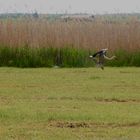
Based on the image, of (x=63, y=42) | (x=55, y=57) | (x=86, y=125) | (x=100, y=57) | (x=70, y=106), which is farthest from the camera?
(x=63, y=42)

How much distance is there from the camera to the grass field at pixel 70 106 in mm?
8016

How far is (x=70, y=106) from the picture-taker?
398 inches

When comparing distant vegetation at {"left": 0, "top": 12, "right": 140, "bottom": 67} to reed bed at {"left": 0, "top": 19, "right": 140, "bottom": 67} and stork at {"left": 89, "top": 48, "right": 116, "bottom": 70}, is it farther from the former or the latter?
stork at {"left": 89, "top": 48, "right": 116, "bottom": 70}

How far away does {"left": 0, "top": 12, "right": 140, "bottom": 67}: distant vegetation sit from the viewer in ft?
61.1

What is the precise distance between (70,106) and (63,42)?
952 cm

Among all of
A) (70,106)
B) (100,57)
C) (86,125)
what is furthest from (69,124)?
(100,57)

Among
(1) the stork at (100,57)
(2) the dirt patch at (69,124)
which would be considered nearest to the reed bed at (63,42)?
(1) the stork at (100,57)

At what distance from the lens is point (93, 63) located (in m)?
18.3

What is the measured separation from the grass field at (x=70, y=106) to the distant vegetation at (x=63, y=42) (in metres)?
2.79

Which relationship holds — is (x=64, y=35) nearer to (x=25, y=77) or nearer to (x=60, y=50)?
(x=60, y=50)

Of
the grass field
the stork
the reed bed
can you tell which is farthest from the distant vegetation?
the grass field

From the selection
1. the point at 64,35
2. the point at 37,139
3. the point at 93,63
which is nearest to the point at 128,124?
the point at 37,139

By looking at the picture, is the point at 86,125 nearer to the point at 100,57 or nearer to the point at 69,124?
the point at 69,124

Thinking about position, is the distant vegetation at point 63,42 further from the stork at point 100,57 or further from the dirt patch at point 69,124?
the dirt patch at point 69,124
